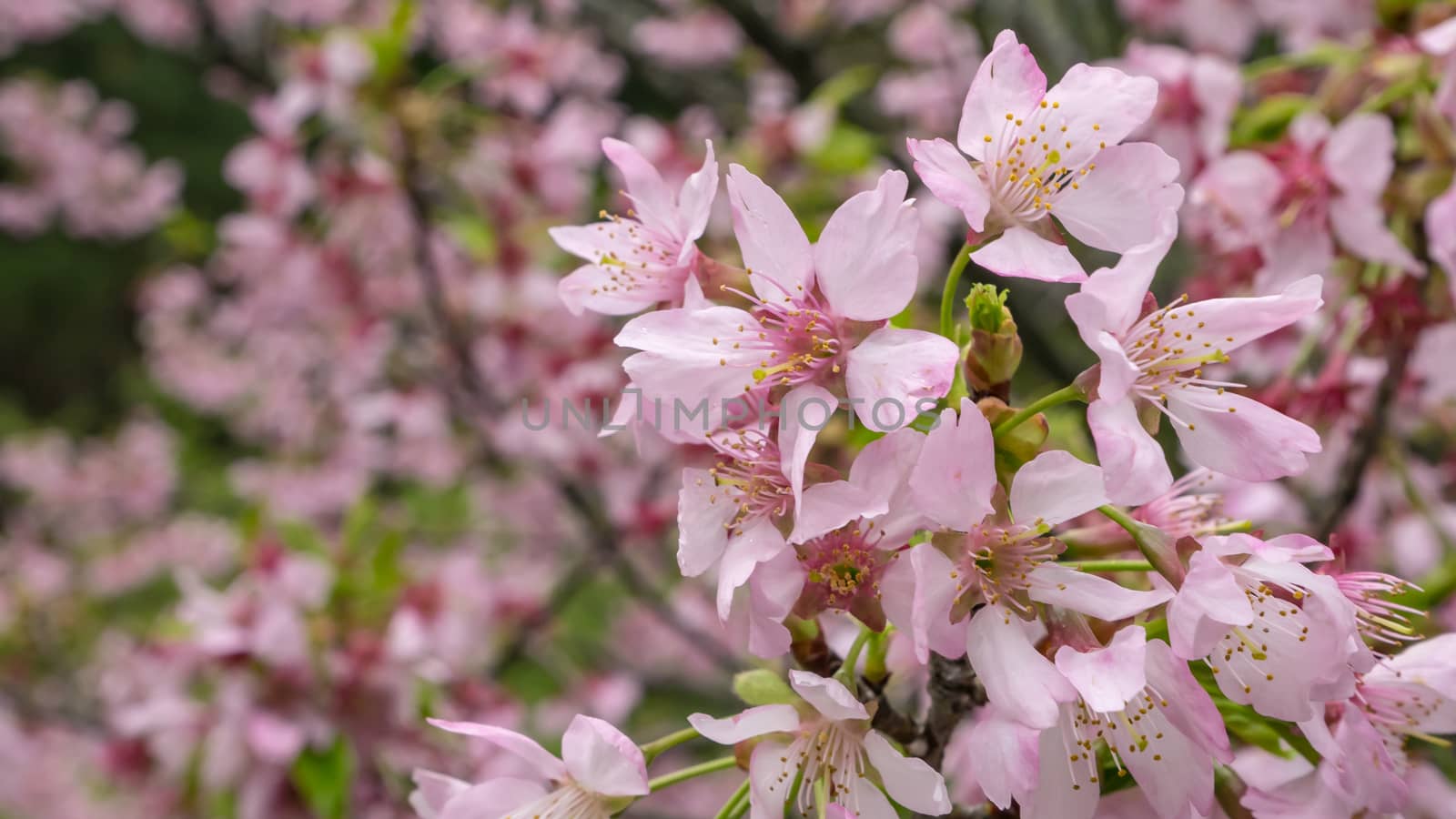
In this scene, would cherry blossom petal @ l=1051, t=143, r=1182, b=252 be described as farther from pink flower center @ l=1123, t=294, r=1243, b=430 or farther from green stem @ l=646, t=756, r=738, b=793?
green stem @ l=646, t=756, r=738, b=793

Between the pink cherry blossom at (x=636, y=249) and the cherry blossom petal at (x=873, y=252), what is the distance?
0.12m

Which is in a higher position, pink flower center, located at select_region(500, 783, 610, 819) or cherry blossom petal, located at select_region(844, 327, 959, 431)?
cherry blossom petal, located at select_region(844, 327, 959, 431)

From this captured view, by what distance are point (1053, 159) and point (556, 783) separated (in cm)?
52

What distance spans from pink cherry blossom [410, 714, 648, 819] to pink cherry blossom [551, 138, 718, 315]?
0.94 ft

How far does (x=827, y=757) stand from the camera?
0.59 metres

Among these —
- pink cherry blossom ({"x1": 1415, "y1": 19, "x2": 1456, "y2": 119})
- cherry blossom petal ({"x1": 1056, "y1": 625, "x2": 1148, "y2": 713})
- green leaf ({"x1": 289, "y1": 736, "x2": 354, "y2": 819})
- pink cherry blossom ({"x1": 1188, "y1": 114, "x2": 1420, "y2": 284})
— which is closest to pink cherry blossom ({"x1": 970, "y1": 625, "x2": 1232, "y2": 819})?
cherry blossom petal ({"x1": 1056, "y1": 625, "x2": 1148, "y2": 713})

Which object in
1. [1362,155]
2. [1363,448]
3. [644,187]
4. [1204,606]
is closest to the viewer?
[1204,606]

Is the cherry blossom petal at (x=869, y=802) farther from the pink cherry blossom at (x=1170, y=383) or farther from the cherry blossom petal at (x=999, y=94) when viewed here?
the cherry blossom petal at (x=999, y=94)

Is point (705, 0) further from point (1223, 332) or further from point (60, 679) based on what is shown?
point (60, 679)

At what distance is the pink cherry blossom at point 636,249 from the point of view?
0.68 metres

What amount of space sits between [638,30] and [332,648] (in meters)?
1.76

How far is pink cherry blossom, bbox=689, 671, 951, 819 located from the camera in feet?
1.77

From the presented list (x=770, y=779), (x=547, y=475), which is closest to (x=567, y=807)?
(x=770, y=779)

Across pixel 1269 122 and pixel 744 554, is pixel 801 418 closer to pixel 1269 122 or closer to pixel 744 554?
pixel 744 554
